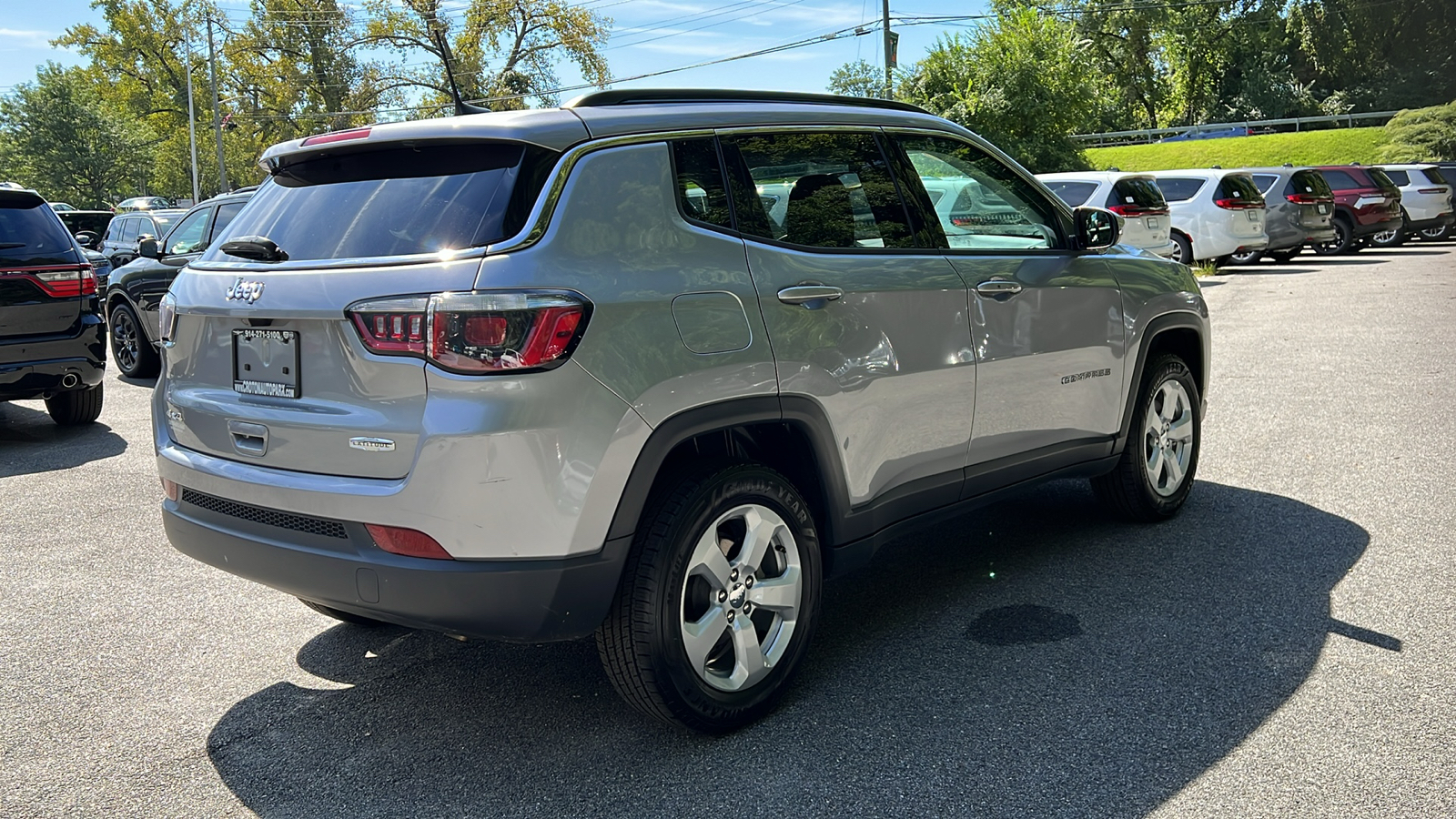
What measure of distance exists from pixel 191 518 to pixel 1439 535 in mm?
4991

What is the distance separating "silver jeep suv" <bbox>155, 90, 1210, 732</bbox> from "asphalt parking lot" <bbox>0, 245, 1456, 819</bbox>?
37 cm

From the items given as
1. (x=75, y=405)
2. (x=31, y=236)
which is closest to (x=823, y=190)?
(x=31, y=236)

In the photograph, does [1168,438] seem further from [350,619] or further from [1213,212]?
[1213,212]

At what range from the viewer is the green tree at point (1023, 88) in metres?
29.4

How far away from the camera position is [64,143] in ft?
199

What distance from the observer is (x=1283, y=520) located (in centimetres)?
559

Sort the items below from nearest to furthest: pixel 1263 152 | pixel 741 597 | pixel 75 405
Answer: pixel 741 597
pixel 75 405
pixel 1263 152

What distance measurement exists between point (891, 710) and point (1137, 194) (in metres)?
15.2

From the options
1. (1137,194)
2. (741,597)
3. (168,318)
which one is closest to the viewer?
(741,597)

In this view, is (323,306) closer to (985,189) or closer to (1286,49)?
(985,189)

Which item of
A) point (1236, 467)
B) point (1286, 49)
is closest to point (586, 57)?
point (1286, 49)

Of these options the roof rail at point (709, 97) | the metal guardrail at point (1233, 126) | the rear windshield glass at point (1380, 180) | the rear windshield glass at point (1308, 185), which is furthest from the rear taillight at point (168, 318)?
the metal guardrail at point (1233, 126)

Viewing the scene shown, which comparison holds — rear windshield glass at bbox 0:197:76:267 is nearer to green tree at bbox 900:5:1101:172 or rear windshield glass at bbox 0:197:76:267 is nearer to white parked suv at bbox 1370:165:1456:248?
green tree at bbox 900:5:1101:172

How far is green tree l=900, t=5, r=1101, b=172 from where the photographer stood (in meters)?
29.4
